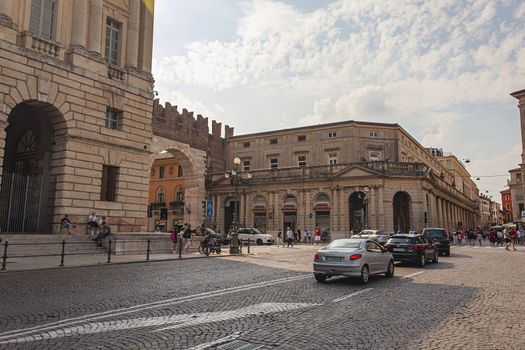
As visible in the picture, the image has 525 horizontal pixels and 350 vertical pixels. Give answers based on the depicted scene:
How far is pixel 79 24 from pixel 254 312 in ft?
70.7

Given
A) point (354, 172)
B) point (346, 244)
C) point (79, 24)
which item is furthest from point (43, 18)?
point (354, 172)

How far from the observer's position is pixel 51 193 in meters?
22.6

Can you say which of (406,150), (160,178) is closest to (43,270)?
(160,178)

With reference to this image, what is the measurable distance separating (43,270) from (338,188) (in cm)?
3580

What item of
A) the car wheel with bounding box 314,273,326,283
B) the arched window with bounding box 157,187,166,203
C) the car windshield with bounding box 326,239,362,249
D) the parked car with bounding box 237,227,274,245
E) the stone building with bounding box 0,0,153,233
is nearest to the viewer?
the car wheel with bounding box 314,273,326,283

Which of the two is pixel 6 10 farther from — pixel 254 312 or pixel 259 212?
pixel 259 212

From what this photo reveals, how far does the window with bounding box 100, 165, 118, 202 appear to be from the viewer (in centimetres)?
2472

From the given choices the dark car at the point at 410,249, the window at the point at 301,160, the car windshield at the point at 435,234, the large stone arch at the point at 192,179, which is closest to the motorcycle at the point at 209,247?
the dark car at the point at 410,249

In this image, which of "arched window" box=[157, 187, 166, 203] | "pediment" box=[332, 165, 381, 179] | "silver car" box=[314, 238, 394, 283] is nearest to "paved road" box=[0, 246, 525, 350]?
"silver car" box=[314, 238, 394, 283]

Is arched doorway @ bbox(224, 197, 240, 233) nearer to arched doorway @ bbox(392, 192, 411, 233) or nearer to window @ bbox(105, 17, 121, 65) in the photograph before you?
arched doorway @ bbox(392, 192, 411, 233)

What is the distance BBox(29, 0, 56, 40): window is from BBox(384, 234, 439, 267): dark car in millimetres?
20853

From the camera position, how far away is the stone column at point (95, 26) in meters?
24.4

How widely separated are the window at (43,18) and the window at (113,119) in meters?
5.12

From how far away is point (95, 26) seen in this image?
24469 mm
